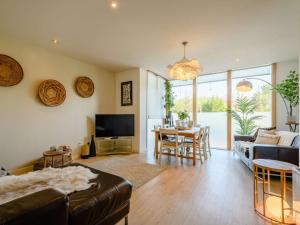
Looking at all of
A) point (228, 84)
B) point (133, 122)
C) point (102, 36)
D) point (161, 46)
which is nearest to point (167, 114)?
point (133, 122)

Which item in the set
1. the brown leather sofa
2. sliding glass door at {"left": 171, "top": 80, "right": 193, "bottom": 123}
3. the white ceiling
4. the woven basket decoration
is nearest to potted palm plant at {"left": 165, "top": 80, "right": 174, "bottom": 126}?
sliding glass door at {"left": 171, "top": 80, "right": 193, "bottom": 123}

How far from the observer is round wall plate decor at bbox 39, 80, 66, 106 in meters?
3.42

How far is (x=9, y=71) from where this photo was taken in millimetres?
2955

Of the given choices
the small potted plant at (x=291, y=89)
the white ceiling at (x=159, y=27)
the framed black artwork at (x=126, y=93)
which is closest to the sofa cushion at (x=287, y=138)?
the small potted plant at (x=291, y=89)

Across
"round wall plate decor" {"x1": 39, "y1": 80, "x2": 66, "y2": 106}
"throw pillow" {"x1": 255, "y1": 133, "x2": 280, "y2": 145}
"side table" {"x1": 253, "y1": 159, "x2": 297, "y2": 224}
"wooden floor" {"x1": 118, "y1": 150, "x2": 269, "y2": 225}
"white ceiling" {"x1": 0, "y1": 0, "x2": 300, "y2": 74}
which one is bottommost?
"wooden floor" {"x1": 118, "y1": 150, "x2": 269, "y2": 225}

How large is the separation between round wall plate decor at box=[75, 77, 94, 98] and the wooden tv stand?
134 centimetres

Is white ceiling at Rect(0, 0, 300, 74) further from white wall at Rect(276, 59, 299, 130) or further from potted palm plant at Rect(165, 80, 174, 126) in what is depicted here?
potted palm plant at Rect(165, 80, 174, 126)

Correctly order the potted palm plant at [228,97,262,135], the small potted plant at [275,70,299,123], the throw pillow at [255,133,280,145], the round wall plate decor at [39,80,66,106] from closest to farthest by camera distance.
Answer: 1. the throw pillow at [255,133,280,145]
2. the round wall plate decor at [39,80,66,106]
3. the small potted plant at [275,70,299,123]
4. the potted palm plant at [228,97,262,135]

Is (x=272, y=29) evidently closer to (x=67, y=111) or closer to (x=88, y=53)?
(x=88, y=53)

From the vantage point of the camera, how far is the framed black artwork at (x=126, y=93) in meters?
4.98

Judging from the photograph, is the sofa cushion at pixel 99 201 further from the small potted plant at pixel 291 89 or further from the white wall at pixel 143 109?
the small potted plant at pixel 291 89

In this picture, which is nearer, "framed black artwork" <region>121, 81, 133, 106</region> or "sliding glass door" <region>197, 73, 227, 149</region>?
"framed black artwork" <region>121, 81, 133, 106</region>

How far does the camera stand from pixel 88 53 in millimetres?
3768

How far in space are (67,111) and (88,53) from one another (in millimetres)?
1524
